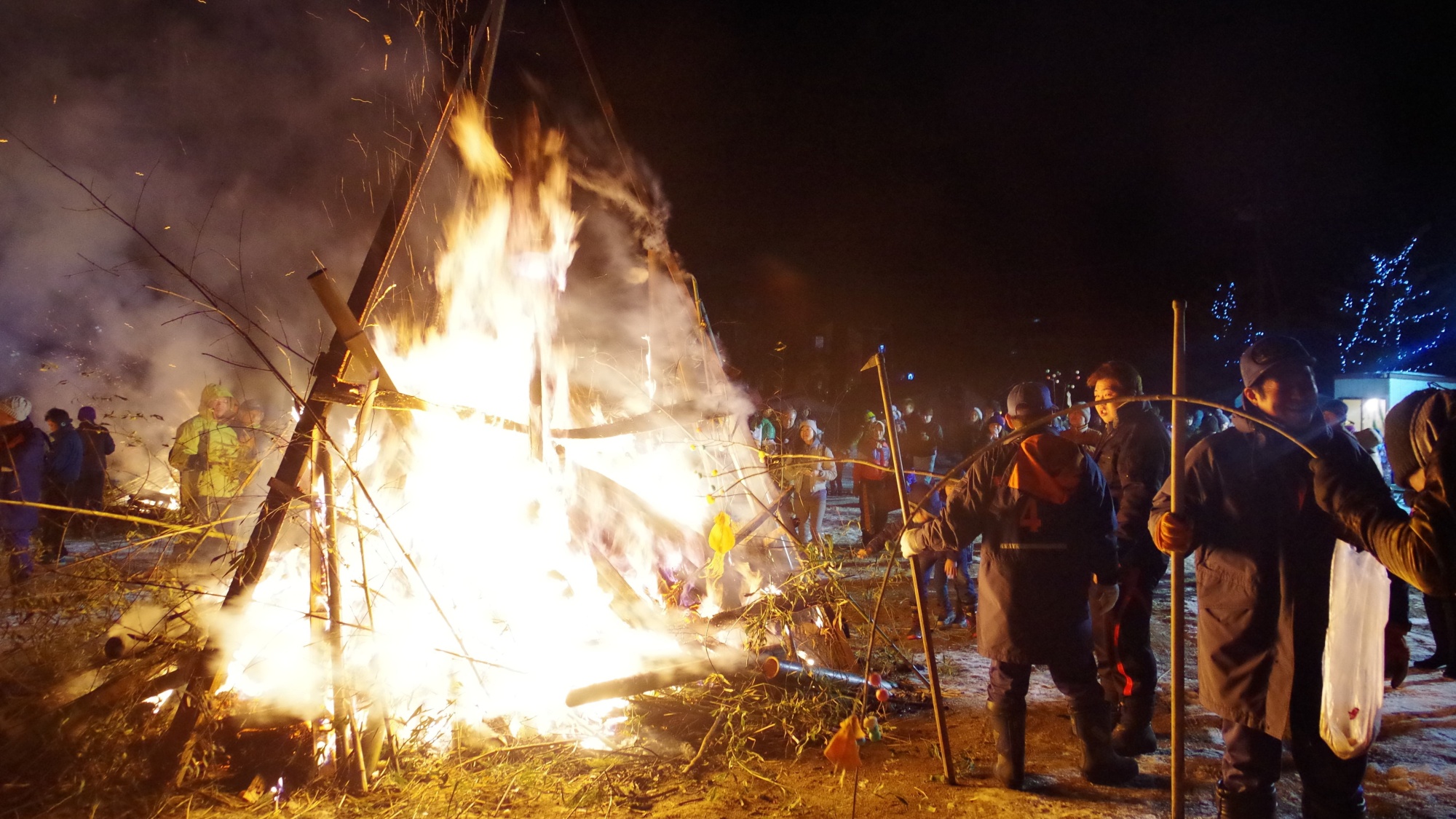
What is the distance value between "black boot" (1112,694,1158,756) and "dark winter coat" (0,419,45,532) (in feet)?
32.6

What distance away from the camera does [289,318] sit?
953 cm

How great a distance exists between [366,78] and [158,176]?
2.73 metres

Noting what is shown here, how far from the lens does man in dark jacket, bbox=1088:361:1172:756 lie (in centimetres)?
394

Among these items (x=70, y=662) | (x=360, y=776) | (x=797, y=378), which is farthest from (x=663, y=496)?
(x=797, y=378)

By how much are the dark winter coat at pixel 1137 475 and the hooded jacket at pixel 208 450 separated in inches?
Answer: 313

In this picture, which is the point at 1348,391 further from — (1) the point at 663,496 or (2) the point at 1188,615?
(1) the point at 663,496

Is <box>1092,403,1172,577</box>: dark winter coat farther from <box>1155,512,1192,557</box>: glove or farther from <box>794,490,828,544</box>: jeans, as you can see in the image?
<box>794,490,828,544</box>: jeans

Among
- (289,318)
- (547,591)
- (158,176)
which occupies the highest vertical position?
(158,176)

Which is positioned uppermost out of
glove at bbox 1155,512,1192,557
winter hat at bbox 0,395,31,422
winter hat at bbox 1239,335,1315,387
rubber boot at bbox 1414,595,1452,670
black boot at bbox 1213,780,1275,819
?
winter hat at bbox 1239,335,1315,387

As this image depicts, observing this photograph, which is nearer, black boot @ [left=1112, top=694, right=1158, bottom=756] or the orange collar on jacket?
the orange collar on jacket

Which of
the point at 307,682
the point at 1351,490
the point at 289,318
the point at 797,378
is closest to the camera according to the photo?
the point at 1351,490

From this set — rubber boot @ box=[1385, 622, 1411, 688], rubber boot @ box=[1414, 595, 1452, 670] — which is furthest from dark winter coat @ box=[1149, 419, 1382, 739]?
rubber boot @ box=[1414, 595, 1452, 670]

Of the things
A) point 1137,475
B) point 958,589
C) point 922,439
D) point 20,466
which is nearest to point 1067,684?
point 1137,475

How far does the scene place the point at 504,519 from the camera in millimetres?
5094
